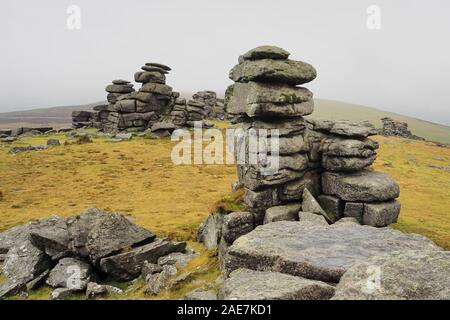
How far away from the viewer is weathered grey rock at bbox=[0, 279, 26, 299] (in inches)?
612

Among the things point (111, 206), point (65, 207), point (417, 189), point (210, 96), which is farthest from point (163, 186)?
point (210, 96)

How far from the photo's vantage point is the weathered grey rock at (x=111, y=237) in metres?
16.8

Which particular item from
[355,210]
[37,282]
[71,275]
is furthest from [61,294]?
[355,210]

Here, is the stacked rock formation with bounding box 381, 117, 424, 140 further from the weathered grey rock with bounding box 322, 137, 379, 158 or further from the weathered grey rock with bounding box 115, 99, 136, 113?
the weathered grey rock with bounding box 322, 137, 379, 158

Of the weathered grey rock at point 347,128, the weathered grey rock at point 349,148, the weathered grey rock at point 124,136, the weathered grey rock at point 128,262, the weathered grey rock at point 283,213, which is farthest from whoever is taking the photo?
the weathered grey rock at point 124,136

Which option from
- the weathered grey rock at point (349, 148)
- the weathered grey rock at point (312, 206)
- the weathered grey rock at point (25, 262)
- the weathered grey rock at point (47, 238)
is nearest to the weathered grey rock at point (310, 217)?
the weathered grey rock at point (312, 206)

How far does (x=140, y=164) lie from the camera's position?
163 ft

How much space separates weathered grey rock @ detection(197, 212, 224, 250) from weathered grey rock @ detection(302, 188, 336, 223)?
459 centimetres

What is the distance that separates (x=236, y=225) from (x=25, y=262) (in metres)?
10.6

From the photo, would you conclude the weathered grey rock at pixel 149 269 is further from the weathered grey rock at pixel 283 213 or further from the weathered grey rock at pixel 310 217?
the weathered grey rock at pixel 310 217

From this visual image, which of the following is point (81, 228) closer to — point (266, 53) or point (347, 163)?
point (266, 53)

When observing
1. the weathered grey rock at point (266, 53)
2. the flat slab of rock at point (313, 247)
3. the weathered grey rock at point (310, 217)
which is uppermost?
the weathered grey rock at point (266, 53)

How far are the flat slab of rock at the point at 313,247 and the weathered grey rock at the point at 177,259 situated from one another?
5673 millimetres

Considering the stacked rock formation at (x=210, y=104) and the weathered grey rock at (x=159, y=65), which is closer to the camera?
the weathered grey rock at (x=159, y=65)
